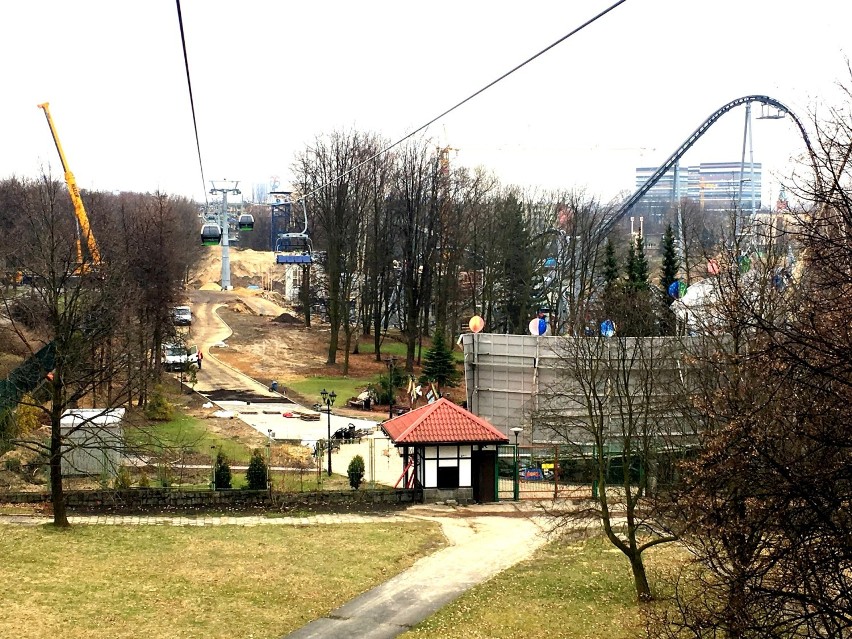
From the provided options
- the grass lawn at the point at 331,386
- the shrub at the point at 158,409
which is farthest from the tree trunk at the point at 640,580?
the grass lawn at the point at 331,386

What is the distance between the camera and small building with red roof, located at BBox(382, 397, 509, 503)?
27609 millimetres

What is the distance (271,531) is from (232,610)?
22.5 feet

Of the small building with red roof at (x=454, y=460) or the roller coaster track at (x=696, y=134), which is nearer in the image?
the small building with red roof at (x=454, y=460)

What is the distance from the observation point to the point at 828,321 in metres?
8.31

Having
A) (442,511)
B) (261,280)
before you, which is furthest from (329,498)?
(261,280)

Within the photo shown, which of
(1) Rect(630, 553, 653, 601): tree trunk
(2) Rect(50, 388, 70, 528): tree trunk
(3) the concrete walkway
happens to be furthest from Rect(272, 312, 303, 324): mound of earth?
(1) Rect(630, 553, 653, 601): tree trunk

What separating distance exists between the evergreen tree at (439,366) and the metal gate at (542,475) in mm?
13492

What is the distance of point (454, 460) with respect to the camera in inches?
1102

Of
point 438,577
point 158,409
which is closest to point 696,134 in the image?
point 158,409

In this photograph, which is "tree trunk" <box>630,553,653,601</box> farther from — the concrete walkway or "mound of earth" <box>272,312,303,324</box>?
"mound of earth" <box>272,312,303,324</box>

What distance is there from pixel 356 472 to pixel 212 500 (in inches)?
171

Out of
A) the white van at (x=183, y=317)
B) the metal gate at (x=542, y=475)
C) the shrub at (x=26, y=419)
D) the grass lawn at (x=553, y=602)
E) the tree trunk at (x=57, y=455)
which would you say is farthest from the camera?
the white van at (x=183, y=317)

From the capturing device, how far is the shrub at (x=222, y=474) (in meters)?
26.3

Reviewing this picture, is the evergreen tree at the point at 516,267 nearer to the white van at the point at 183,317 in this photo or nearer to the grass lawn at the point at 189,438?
the white van at the point at 183,317
